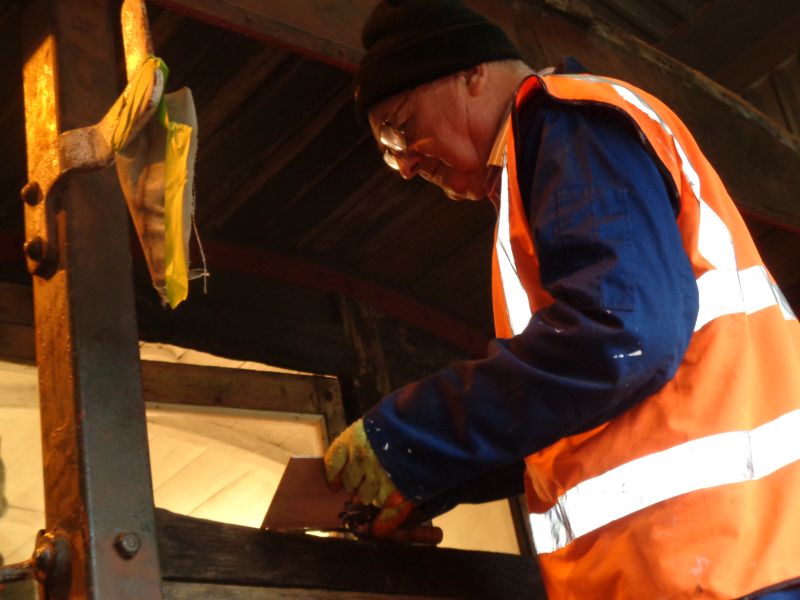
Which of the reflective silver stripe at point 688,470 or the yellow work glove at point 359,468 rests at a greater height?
the yellow work glove at point 359,468

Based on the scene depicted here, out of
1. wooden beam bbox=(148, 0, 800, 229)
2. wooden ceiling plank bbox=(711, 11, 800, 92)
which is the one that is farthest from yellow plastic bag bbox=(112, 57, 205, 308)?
wooden ceiling plank bbox=(711, 11, 800, 92)

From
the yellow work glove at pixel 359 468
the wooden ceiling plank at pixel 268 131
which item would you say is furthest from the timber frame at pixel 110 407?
the wooden ceiling plank at pixel 268 131

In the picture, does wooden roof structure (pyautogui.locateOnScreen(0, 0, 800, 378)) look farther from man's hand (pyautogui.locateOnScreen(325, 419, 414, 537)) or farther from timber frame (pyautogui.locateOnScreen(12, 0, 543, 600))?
man's hand (pyautogui.locateOnScreen(325, 419, 414, 537))

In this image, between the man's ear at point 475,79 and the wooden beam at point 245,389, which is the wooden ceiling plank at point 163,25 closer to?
the man's ear at point 475,79

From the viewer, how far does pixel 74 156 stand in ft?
7.29

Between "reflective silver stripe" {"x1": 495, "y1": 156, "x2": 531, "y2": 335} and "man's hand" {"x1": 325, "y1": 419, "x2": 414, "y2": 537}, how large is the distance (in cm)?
35

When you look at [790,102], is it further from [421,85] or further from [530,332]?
[530,332]

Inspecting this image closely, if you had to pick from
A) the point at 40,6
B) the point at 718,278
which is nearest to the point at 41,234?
the point at 40,6

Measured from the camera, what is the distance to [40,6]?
8.00 ft

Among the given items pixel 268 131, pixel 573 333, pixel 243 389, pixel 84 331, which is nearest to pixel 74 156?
pixel 84 331

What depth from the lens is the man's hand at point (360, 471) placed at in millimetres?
2070

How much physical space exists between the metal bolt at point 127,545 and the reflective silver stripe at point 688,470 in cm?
72

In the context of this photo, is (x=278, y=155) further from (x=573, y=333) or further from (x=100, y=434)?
(x=573, y=333)

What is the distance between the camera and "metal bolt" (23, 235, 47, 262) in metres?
2.22
